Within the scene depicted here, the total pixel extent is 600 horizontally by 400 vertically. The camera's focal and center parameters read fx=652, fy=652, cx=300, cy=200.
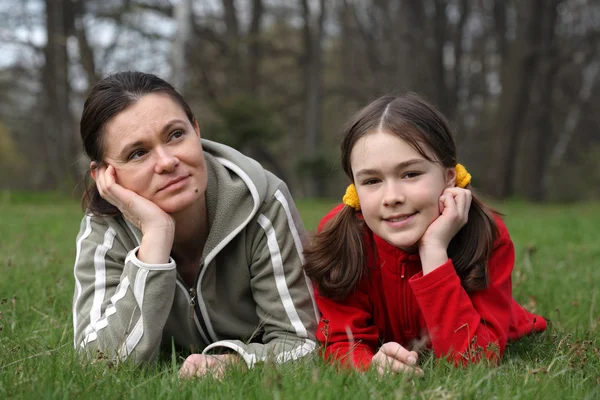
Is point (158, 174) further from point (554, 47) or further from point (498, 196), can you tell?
point (554, 47)

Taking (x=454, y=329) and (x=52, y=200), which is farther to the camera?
(x=52, y=200)

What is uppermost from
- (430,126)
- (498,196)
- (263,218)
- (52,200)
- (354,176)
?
(430,126)

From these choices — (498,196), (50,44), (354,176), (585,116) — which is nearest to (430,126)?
(354,176)

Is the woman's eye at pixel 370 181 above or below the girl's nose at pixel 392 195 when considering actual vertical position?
above

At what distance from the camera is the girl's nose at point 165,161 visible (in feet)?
9.02

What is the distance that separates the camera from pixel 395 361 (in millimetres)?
2395

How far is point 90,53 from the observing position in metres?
18.0

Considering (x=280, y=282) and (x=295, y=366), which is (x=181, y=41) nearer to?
(x=280, y=282)

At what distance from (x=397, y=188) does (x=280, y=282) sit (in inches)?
26.1

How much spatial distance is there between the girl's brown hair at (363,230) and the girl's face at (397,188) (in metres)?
0.05

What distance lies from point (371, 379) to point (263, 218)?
1.01m

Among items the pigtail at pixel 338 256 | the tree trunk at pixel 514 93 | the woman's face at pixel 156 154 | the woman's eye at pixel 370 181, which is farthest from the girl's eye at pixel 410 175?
the tree trunk at pixel 514 93

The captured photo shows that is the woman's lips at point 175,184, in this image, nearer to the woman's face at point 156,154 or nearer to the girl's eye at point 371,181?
the woman's face at point 156,154

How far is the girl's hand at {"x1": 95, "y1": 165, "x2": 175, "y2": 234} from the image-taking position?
2766 millimetres
